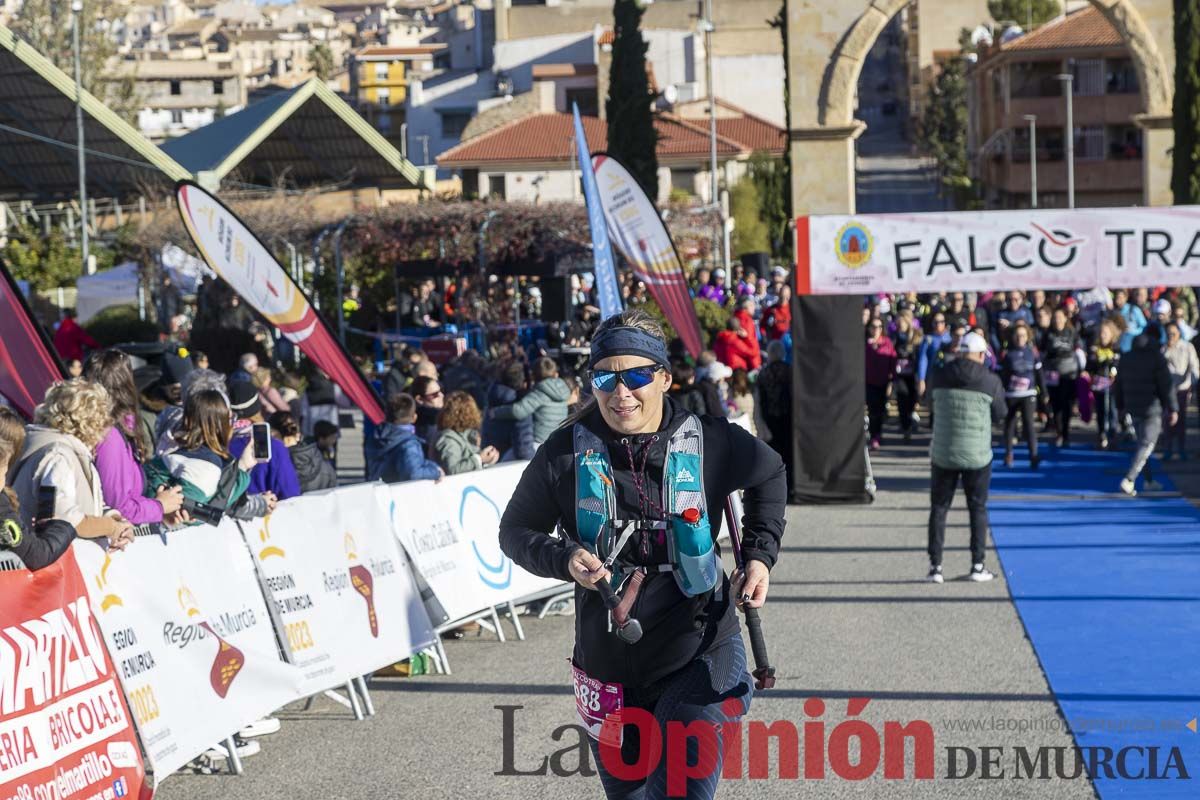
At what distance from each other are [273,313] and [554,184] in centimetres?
5458

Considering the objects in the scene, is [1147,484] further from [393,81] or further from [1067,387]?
[393,81]

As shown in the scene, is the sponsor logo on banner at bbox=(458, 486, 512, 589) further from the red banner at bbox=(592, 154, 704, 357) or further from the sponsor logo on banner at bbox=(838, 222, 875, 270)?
the sponsor logo on banner at bbox=(838, 222, 875, 270)

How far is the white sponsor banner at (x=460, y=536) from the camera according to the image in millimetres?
10016

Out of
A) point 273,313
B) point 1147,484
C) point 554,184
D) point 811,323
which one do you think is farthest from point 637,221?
point 554,184

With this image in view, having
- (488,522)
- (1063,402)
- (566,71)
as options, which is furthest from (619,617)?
(566,71)

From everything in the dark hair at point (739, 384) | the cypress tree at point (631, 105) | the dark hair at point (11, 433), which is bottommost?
the dark hair at point (739, 384)

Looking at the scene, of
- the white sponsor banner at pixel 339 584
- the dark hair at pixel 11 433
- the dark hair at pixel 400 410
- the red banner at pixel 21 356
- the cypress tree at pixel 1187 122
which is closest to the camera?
the dark hair at pixel 11 433

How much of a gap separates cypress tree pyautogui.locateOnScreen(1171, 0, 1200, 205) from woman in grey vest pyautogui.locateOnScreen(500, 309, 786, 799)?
864 inches

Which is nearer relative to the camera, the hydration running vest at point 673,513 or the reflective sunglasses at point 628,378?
the hydration running vest at point 673,513

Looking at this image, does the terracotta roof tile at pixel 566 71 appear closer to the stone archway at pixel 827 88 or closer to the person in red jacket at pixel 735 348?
the stone archway at pixel 827 88

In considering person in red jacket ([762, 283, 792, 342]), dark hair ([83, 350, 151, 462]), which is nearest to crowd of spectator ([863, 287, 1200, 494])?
person in red jacket ([762, 283, 792, 342])

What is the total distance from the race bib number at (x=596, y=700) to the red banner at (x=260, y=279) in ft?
23.2

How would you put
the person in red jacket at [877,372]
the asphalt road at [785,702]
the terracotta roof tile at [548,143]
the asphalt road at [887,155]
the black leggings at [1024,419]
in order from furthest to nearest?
the asphalt road at [887,155]
the terracotta roof tile at [548,143]
the person in red jacket at [877,372]
the black leggings at [1024,419]
the asphalt road at [785,702]

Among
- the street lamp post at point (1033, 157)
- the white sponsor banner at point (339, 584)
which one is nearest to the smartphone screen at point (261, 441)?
the white sponsor banner at point (339, 584)
